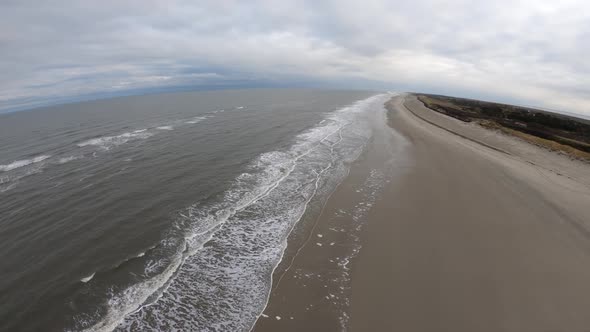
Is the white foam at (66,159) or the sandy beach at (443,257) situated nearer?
the sandy beach at (443,257)

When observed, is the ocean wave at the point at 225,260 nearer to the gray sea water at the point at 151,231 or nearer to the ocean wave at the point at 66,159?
the gray sea water at the point at 151,231

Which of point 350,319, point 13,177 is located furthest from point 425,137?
point 13,177

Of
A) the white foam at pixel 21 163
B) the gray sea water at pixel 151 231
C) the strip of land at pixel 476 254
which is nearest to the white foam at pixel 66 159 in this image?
the gray sea water at pixel 151 231

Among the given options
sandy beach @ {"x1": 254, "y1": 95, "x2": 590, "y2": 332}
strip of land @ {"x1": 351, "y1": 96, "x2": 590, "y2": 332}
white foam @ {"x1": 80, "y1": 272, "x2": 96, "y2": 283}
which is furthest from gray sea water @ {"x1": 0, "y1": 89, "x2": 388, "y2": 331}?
strip of land @ {"x1": 351, "y1": 96, "x2": 590, "y2": 332}

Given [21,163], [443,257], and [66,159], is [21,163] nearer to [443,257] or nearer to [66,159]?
[66,159]

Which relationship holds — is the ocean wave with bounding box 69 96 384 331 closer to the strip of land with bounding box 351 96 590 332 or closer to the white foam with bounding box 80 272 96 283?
the white foam with bounding box 80 272 96 283

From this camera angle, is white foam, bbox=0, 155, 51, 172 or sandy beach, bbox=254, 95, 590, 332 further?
white foam, bbox=0, 155, 51, 172
